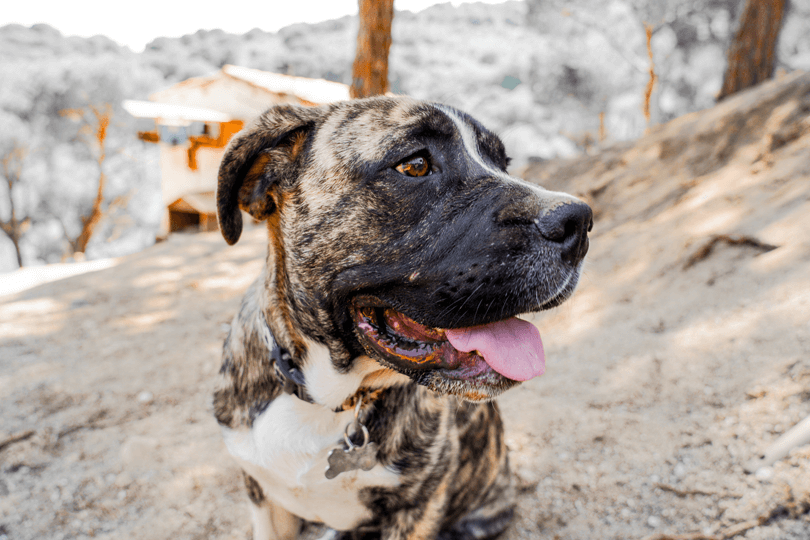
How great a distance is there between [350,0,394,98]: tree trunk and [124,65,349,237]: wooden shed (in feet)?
26.3

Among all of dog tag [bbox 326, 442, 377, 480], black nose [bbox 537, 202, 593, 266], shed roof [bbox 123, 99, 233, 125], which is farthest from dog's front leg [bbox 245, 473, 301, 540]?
shed roof [bbox 123, 99, 233, 125]

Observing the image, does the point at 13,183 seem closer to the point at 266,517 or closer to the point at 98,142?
the point at 98,142

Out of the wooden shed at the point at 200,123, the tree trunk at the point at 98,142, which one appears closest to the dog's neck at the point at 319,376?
the wooden shed at the point at 200,123

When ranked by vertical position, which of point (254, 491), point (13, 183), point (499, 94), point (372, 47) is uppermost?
point (499, 94)

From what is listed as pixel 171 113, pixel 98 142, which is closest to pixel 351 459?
pixel 171 113

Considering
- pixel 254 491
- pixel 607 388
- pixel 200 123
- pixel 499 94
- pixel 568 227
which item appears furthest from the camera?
pixel 499 94

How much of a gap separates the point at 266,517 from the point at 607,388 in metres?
2.24

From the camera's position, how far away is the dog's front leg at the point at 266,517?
2.22 meters

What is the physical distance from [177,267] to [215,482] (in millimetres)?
4320

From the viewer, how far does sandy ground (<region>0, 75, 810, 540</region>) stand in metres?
2.40

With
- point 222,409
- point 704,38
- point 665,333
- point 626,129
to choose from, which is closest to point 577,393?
point 665,333

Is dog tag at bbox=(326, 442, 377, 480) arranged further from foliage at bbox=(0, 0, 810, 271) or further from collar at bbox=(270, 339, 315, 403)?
foliage at bbox=(0, 0, 810, 271)

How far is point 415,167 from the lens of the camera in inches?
69.9

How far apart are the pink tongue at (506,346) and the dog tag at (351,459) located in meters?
0.55
